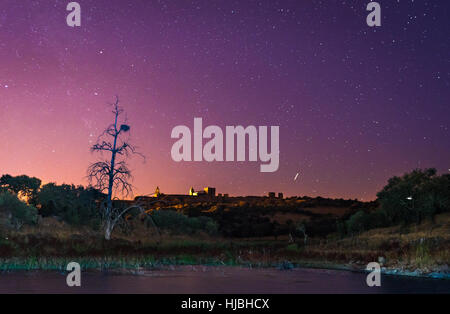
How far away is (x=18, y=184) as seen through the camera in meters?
87.0

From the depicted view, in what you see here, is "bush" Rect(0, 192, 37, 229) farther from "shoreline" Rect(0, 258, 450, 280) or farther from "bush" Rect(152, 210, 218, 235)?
"bush" Rect(152, 210, 218, 235)

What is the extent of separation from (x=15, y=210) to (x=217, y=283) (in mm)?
27662

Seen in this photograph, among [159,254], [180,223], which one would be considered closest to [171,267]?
[159,254]

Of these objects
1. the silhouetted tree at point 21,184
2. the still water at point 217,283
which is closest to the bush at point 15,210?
the still water at point 217,283

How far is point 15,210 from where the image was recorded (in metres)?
44.8

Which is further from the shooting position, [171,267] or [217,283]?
[171,267]

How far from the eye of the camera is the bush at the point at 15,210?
43031 millimetres

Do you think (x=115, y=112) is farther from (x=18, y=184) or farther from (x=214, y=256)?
(x=18, y=184)

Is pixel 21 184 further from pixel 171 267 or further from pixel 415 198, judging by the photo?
pixel 171 267

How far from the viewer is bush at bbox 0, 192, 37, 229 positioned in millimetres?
43031
